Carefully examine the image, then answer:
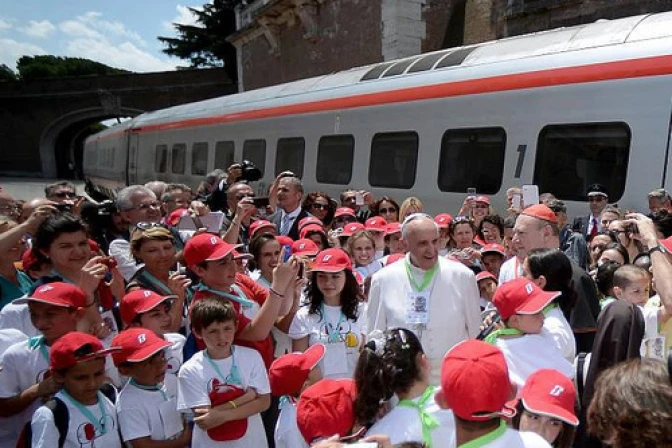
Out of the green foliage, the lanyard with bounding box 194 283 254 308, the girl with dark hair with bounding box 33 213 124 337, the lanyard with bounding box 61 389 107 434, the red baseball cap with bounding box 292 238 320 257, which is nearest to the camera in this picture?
the lanyard with bounding box 61 389 107 434

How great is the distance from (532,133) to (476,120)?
80cm

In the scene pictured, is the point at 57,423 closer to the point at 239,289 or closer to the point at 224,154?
the point at 239,289

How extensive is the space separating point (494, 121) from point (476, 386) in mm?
5750

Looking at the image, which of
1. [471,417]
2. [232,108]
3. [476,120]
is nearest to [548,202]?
[476,120]

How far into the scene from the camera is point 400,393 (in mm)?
2266

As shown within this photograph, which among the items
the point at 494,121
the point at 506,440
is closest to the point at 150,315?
the point at 506,440

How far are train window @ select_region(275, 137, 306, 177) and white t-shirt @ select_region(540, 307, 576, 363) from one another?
7.74 m

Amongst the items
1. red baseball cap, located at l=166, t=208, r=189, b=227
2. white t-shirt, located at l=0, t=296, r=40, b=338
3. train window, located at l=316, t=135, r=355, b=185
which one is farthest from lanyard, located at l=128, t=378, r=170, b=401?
train window, located at l=316, t=135, r=355, b=185

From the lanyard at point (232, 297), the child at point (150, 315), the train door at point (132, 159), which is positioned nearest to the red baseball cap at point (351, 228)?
the lanyard at point (232, 297)

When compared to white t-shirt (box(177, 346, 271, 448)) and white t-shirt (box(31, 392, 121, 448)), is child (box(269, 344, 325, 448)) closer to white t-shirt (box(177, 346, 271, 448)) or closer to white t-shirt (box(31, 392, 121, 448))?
white t-shirt (box(177, 346, 271, 448))

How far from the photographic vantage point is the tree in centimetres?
3981

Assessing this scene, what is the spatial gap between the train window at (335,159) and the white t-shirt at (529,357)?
6.68m

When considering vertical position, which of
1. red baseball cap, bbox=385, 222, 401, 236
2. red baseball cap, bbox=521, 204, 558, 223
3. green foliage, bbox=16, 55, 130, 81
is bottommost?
red baseball cap, bbox=385, 222, 401, 236

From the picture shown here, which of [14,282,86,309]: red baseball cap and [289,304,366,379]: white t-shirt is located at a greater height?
[14,282,86,309]: red baseball cap
